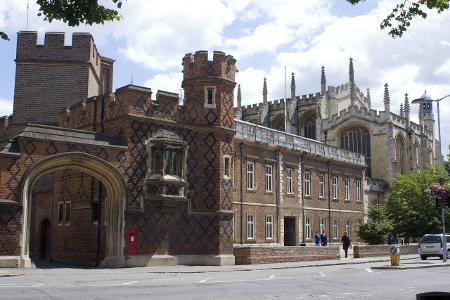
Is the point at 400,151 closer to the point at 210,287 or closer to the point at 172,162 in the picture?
the point at 172,162

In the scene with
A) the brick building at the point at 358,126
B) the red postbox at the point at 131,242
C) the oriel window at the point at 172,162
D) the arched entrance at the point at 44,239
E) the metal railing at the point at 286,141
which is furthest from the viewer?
the brick building at the point at 358,126

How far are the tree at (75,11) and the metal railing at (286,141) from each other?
1078 inches

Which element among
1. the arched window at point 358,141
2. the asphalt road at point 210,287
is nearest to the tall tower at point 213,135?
the asphalt road at point 210,287

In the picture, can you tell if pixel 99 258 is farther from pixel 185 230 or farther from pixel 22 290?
pixel 22 290

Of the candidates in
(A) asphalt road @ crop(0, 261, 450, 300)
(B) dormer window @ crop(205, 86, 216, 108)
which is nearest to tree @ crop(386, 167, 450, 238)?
(B) dormer window @ crop(205, 86, 216, 108)

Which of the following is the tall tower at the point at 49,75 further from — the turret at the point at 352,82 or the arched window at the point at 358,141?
the turret at the point at 352,82

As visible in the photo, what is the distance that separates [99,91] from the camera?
40.3 meters

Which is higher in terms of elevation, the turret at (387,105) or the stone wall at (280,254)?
the turret at (387,105)

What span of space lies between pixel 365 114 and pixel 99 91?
32475 millimetres

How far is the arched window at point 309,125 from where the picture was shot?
68750 millimetres

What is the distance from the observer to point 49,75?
3550 cm

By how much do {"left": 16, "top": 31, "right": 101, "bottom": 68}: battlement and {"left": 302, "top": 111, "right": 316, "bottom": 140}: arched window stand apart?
124 ft

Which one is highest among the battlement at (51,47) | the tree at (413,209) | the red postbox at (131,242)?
the battlement at (51,47)

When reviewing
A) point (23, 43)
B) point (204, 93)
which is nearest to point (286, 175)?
point (204, 93)
